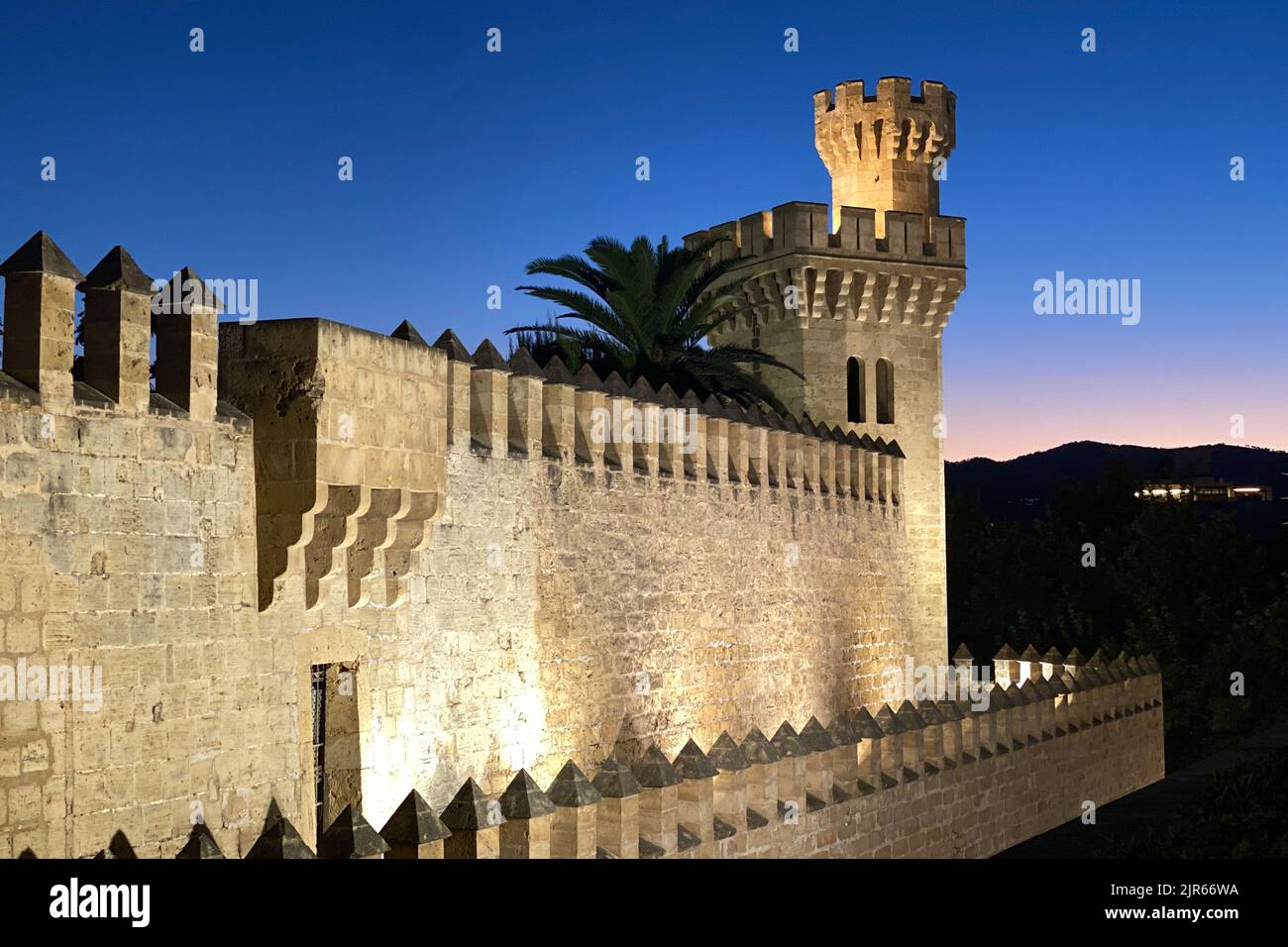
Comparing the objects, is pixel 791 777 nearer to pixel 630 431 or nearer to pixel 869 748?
pixel 869 748

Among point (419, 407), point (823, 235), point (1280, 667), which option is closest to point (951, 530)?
point (1280, 667)

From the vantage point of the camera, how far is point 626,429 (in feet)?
39.8

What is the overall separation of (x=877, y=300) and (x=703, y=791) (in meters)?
12.1

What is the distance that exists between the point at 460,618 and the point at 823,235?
11869 mm

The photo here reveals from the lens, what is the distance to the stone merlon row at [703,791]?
7.24m

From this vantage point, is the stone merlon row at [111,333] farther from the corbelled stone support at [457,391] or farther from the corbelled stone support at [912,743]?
the corbelled stone support at [912,743]

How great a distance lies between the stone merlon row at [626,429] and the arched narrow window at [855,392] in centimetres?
236

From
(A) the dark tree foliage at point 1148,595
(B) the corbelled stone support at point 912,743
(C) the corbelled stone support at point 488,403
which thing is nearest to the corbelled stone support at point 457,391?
(C) the corbelled stone support at point 488,403

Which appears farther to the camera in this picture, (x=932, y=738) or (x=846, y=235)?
(x=846, y=235)

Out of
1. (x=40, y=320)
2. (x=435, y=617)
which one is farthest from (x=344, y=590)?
(x=40, y=320)

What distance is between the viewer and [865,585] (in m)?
17.5

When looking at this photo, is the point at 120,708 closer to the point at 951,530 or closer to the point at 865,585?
the point at 865,585

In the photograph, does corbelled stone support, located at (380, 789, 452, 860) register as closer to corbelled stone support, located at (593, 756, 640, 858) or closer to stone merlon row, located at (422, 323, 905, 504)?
corbelled stone support, located at (593, 756, 640, 858)

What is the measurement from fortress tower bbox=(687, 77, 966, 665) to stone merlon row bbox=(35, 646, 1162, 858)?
408 cm
